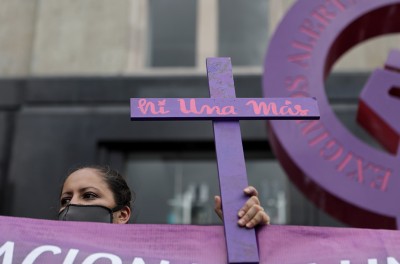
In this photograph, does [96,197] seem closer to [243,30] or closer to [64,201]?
[64,201]

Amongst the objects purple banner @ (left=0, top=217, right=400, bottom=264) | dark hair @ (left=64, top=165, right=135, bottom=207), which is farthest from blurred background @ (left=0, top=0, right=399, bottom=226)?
purple banner @ (left=0, top=217, right=400, bottom=264)

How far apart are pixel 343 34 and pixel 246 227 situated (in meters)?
3.83

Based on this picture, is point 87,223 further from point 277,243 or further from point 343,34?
point 343,34

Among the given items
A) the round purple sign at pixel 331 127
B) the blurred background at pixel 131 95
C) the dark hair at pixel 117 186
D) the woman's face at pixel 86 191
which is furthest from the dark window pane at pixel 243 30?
the woman's face at pixel 86 191

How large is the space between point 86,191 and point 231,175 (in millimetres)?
599

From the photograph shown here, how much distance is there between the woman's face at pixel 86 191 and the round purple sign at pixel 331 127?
2.59 metres

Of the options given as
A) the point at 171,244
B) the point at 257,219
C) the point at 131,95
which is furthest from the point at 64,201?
the point at 131,95

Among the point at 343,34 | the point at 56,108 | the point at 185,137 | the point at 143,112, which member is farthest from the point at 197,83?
the point at 143,112

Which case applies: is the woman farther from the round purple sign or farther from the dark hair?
the round purple sign

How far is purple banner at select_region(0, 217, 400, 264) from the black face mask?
0.44 feet

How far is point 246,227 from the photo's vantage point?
2.02m

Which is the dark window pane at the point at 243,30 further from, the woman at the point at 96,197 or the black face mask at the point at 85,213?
the black face mask at the point at 85,213

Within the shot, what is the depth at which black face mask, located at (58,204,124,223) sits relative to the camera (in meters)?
2.26

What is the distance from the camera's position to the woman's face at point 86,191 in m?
2.35
